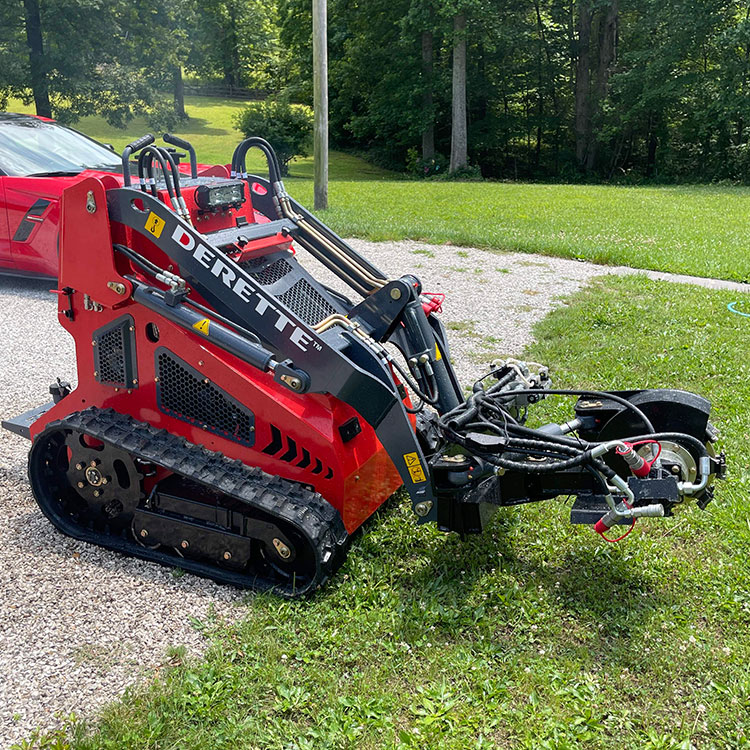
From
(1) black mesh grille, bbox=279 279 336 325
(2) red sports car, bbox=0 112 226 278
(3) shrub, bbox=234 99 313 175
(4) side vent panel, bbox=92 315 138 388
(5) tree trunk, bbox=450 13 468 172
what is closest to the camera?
(4) side vent panel, bbox=92 315 138 388

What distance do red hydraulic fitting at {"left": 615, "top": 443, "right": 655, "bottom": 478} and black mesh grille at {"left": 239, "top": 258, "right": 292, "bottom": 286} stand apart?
87.3 inches

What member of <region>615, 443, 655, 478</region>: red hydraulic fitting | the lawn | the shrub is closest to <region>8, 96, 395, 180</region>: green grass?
the shrub

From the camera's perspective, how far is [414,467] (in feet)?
11.7

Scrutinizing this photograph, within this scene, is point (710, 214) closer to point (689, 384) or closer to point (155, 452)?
point (689, 384)

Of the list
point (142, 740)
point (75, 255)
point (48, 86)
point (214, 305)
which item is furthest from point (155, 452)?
point (48, 86)

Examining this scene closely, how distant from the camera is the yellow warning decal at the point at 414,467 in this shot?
11.7ft

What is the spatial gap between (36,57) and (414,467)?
28.4m

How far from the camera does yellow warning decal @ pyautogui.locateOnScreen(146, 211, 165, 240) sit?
151 inches

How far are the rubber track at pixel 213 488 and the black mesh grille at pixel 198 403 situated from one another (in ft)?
0.39

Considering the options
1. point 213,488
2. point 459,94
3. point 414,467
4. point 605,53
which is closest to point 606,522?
point 414,467

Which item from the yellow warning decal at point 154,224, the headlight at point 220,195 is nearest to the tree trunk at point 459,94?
the headlight at point 220,195

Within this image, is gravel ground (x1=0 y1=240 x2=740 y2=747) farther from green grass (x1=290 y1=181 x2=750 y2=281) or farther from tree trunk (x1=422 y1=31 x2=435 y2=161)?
tree trunk (x1=422 y1=31 x2=435 y2=161)

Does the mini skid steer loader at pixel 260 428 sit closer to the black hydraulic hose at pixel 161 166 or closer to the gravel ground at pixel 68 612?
the black hydraulic hose at pixel 161 166

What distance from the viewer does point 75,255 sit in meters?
4.03
